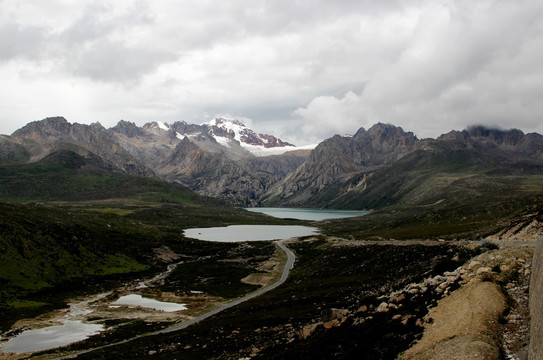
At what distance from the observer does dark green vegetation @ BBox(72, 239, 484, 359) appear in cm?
3284

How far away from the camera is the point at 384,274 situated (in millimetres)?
77438

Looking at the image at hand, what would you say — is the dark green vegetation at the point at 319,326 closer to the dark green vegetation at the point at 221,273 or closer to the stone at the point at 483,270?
the stone at the point at 483,270

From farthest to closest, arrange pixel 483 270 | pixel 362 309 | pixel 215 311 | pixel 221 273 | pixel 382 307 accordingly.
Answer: pixel 221 273, pixel 215 311, pixel 362 309, pixel 382 307, pixel 483 270

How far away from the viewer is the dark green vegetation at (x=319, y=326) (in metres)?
32.8

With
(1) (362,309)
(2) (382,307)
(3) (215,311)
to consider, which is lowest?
(3) (215,311)

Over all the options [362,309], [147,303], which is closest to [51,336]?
[147,303]

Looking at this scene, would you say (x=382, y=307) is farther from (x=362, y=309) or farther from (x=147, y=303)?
(x=147, y=303)

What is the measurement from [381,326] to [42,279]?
11185 centimetres

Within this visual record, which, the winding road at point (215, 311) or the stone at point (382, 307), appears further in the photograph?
the winding road at point (215, 311)

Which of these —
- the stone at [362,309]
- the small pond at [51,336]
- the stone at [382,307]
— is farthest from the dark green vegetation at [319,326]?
the small pond at [51,336]

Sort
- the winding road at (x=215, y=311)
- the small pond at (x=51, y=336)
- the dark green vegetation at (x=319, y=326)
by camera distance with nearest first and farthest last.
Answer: the dark green vegetation at (x=319, y=326), the winding road at (x=215, y=311), the small pond at (x=51, y=336)

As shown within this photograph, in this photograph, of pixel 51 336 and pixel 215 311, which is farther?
pixel 215 311

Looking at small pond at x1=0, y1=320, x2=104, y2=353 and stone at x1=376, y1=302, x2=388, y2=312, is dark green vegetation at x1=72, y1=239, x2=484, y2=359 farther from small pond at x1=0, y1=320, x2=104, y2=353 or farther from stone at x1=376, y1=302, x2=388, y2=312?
small pond at x1=0, y1=320, x2=104, y2=353

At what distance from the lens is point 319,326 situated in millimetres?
41750
